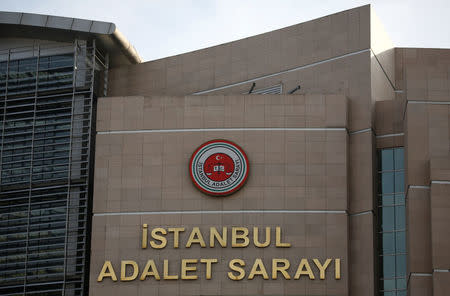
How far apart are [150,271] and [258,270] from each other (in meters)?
4.90

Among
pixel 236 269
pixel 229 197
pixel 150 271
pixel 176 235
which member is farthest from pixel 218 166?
pixel 150 271

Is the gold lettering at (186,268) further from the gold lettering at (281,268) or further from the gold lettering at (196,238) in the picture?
the gold lettering at (281,268)

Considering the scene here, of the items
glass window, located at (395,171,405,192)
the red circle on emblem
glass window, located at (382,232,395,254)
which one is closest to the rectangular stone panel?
the red circle on emblem

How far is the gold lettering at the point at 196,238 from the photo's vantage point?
47.8 metres

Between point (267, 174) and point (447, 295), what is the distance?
10.1 meters

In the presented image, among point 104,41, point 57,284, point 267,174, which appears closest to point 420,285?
point 267,174

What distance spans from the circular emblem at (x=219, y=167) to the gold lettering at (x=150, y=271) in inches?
162

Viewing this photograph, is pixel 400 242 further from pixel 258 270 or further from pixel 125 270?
pixel 125 270

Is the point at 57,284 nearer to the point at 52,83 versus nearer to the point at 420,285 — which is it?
the point at 52,83

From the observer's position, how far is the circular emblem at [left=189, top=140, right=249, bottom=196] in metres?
48.5

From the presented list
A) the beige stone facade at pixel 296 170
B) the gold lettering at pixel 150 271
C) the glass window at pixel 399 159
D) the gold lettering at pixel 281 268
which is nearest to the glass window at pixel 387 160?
the glass window at pixel 399 159

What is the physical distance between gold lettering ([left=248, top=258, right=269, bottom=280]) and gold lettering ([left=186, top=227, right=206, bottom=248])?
249 centimetres

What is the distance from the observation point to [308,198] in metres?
48.2

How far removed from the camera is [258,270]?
47250 mm
